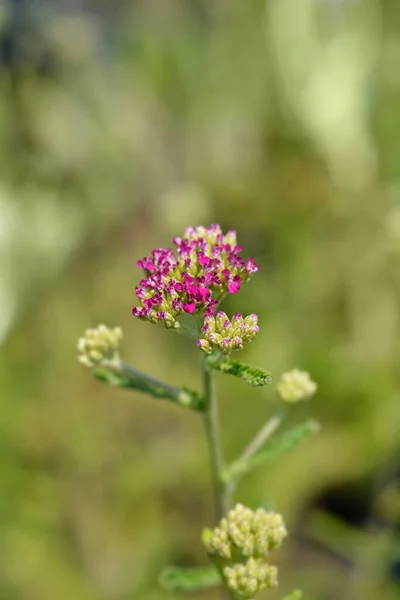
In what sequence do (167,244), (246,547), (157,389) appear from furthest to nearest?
(167,244) → (157,389) → (246,547)

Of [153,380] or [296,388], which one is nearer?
[153,380]

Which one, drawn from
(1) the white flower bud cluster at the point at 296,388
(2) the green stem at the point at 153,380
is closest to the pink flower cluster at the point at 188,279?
(2) the green stem at the point at 153,380

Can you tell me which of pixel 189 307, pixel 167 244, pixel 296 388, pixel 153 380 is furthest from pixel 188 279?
pixel 167 244

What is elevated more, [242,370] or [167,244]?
[167,244]

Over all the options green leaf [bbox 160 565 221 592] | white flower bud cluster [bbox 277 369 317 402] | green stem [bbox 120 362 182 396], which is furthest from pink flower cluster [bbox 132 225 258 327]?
green leaf [bbox 160 565 221 592]

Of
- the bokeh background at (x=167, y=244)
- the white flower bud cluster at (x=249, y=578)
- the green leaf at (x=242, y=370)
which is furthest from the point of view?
the bokeh background at (x=167, y=244)

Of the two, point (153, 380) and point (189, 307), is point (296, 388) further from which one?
point (189, 307)

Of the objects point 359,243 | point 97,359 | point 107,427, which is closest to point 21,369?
point 107,427

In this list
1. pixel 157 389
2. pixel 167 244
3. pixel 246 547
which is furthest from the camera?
pixel 167 244

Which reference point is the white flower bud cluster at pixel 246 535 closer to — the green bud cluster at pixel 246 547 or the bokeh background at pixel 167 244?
the green bud cluster at pixel 246 547
